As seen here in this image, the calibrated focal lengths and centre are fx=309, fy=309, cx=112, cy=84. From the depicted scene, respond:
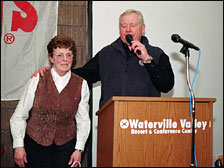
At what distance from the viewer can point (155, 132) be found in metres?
1.87

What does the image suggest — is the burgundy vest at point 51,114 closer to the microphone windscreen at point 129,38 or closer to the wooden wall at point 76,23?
the microphone windscreen at point 129,38

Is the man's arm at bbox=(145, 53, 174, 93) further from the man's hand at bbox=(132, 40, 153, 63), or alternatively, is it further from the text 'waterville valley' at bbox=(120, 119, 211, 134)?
the text 'waterville valley' at bbox=(120, 119, 211, 134)

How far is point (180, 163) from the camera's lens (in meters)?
1.87

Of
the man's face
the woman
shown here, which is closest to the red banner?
the woman

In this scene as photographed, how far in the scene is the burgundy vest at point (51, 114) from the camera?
2375mm

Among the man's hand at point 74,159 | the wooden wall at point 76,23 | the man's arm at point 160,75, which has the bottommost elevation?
the man's hand at point 74,159

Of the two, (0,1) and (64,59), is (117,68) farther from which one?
(0,1)

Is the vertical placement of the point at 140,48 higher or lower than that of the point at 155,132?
higher

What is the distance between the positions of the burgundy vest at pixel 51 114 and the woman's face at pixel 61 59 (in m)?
0.10

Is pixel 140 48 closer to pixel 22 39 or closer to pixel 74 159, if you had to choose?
pixel 74 159

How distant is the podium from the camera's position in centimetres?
182

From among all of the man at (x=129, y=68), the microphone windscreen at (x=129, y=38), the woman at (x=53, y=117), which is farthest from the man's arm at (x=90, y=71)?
the microphone windscreen at (x=129, y=38)

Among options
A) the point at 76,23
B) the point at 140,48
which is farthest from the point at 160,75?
the point at 76,23

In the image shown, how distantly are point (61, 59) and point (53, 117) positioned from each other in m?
0.46
